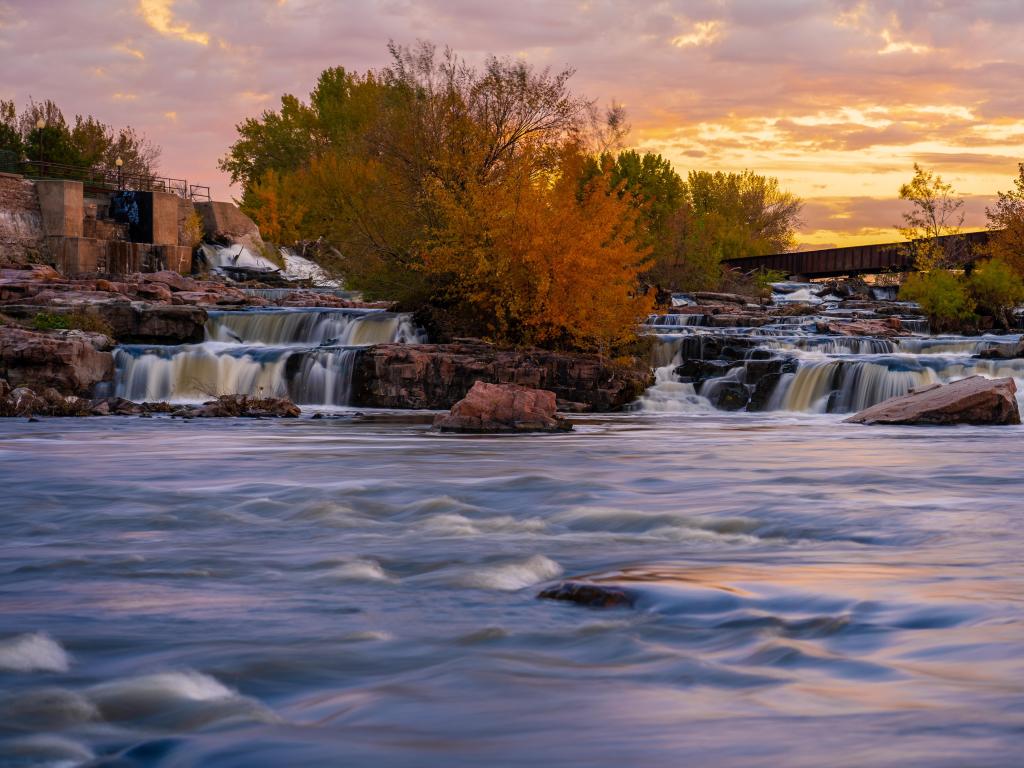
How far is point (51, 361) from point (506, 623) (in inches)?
824

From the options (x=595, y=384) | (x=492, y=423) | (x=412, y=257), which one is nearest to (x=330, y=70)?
(x=412, y=257)

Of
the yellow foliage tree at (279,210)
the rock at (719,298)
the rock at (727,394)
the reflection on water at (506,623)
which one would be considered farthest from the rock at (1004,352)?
the yellow foliage tree at (279,210)

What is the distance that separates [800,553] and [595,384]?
1750 centimetres

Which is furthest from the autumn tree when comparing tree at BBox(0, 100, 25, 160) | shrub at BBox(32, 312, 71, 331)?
shrub at BBox(32, 312, 71, 331)

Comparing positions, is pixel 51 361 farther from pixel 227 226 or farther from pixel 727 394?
pixel 227 226

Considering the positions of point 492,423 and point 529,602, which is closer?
point 529,602

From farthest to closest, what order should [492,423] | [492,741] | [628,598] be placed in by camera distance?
[492,423] → [628,598] → [492,741]

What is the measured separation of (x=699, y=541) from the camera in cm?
792

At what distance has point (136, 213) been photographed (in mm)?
59406

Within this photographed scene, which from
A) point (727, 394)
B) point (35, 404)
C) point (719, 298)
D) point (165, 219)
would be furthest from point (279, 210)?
point (35, 404)

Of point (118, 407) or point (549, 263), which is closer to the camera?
point (118, 407)

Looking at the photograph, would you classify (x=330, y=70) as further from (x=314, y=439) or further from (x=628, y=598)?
(x=628, y=598)

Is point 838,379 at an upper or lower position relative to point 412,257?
lower

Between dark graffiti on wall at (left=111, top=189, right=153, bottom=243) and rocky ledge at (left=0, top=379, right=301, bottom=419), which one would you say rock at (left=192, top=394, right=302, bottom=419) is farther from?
dark graffiti on wall at (left=111, top=189, right=153, bottom=243)
